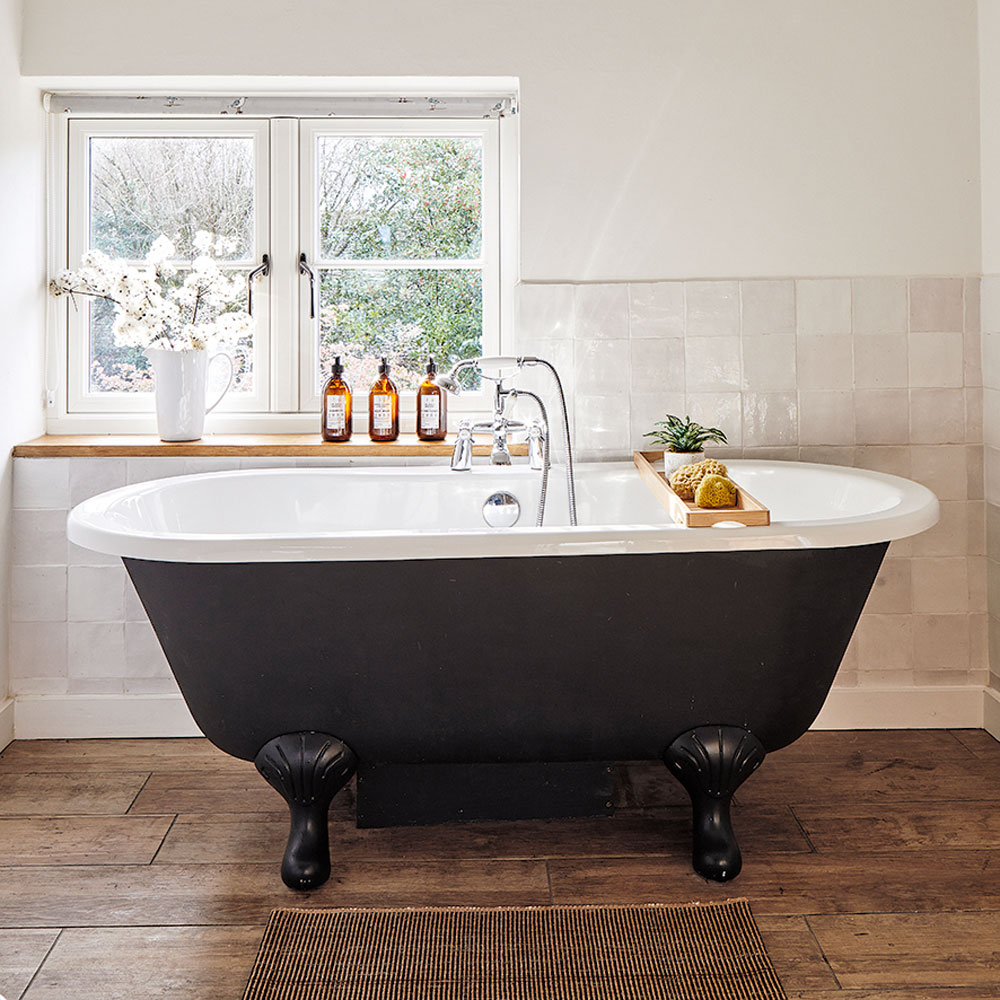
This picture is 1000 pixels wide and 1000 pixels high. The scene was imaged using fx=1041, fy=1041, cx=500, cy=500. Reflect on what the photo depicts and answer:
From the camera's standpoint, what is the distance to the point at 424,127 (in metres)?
3.08

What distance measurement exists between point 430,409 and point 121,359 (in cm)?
97

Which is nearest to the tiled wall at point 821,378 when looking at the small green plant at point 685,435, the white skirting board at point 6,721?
the small green plant at point 685,435

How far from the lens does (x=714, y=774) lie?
2.03 meters

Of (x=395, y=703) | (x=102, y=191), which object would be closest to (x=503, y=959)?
(x=395, y=703)

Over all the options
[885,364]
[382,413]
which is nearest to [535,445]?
[382,413]

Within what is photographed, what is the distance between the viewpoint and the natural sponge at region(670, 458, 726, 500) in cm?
213

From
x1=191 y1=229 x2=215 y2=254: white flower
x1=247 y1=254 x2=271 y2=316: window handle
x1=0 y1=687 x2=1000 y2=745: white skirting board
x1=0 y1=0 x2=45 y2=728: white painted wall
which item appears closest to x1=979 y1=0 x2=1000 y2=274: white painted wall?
x1=0 y1=687 x2=1000 y2=745: white skirting board

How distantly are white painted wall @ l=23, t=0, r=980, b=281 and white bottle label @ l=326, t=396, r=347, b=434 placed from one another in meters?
0.82

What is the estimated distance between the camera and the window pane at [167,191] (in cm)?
307

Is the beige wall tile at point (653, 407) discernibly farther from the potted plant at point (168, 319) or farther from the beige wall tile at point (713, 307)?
the potted plant at point (168, 319)

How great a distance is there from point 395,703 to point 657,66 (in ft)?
6.07

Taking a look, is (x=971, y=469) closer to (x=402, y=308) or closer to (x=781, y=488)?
(x=781, y=488)

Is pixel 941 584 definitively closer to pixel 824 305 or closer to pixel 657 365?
pixel 824 305

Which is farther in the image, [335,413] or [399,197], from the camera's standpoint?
[399,197]
